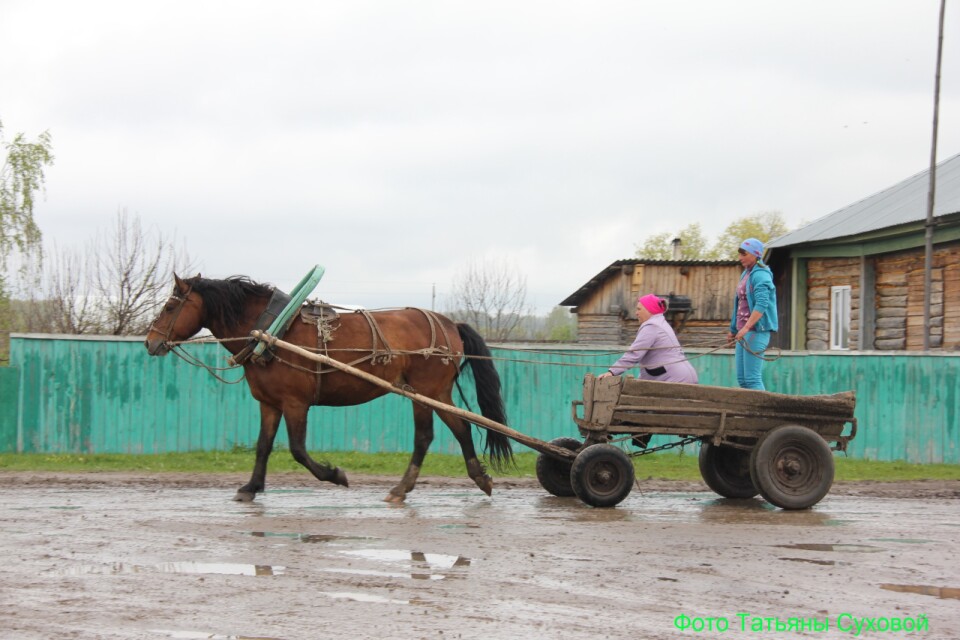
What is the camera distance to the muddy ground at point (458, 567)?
4980 millimetres

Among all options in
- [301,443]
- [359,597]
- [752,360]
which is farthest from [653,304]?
[359,597]

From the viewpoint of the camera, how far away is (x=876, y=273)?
20.9m

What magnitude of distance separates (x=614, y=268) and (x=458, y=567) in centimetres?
2188

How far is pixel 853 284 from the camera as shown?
21.4 m

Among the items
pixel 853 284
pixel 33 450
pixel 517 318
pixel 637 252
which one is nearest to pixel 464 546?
pixel 33 450

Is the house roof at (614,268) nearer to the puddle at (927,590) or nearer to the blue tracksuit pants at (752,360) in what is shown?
the blue tracksuit pants at (752,360)

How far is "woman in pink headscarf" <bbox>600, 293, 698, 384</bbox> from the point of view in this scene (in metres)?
9.30

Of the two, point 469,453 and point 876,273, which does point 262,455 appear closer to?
point 469,453

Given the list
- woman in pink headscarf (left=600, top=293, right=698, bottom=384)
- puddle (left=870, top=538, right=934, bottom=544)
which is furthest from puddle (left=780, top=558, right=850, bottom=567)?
woman in pink headscarf (left=600, top=293, right=698, bottom=384)

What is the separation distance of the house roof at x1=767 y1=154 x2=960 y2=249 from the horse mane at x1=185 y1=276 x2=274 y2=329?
1273 centimetres

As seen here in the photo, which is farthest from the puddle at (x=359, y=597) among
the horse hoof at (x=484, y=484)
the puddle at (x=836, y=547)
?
the horse hoof at (x=484, y=484)

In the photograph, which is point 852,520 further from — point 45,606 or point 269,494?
point 45,606

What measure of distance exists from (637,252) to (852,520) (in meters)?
44.7

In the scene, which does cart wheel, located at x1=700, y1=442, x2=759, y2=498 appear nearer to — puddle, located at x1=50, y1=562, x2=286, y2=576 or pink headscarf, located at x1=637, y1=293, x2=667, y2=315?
pink headscarf, located at x1=637, y1=293, x2=667, y2=315
